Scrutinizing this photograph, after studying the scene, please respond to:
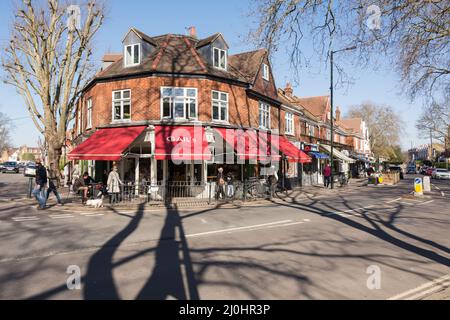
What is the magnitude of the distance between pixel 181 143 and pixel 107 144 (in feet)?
12.5

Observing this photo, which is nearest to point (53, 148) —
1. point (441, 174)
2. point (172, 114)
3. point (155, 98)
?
point (155, 98)

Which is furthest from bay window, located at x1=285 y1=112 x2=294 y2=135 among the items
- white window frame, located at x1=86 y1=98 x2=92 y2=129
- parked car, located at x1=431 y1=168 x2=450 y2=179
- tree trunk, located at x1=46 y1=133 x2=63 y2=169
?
parked car, located at x1=431 y1=168 x2=450 y2=179

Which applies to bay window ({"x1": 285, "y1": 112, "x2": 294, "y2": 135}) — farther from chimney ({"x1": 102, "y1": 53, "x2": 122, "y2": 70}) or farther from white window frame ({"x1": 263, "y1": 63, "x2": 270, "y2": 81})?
chimney ({"x1": 102, "y1": 53, "x2": 122, "y2": 70})

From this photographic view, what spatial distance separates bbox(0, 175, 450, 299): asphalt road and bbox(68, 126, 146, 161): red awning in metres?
4.61

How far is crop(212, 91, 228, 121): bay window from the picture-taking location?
19438mm

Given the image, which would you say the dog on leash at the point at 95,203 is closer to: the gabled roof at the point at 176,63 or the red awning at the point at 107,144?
the red awning at the point at 107,144

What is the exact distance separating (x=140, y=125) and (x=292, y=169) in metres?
15.2

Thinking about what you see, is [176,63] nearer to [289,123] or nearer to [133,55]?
[133,55]

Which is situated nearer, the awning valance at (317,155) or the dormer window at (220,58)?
the dormer window at (220,58)

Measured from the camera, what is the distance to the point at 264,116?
2377 centimetres

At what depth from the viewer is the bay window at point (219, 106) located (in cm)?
1944

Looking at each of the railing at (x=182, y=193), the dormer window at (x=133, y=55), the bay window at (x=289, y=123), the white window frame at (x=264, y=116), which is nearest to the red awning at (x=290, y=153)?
the white window frame at (x=264, y=116)

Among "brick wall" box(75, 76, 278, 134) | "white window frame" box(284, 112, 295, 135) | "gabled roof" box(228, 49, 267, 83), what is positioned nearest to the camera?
"brick wall" box(75, 76, 278, 134)

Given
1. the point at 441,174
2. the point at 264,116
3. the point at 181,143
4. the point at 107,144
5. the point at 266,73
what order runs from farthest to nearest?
the point at 441,174 → the point at 266,73 → the point at 264,116 → the point at 181,143 → the point at 107,144
